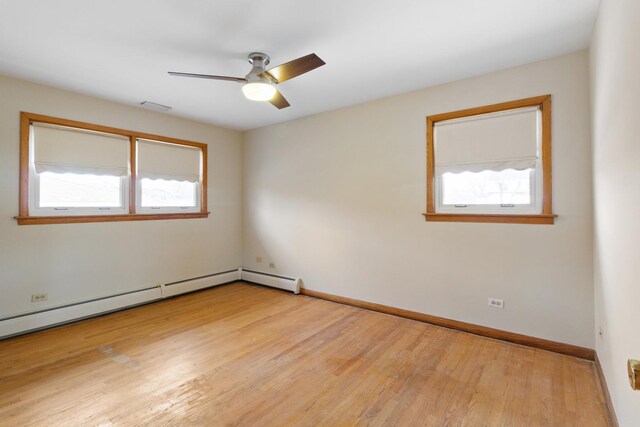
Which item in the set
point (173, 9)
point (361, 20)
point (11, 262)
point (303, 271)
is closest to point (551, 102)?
point (361, 20)

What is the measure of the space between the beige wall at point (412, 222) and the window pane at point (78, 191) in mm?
2036

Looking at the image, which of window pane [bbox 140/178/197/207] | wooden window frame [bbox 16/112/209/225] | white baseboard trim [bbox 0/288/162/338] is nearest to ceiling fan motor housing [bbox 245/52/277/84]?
wooden window frame [bbox 16/112/209/225]

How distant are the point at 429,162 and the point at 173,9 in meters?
2.71

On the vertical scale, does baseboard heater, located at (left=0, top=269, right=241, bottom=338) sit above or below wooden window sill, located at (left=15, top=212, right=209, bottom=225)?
below

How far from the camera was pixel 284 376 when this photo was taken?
2.35 metres

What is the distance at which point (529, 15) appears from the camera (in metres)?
2.12

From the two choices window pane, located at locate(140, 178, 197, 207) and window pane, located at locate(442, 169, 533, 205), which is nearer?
window pane, located at locate(442, 169, 533, 205)

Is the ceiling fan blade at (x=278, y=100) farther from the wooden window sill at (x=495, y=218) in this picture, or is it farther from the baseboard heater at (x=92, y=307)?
the baseboard heater at (x=92, y=307)

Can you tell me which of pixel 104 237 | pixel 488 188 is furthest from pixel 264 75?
pixel 104 237

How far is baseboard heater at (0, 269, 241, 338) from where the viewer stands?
120 inches

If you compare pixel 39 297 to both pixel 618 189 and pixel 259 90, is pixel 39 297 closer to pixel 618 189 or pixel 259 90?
pixel 259 90

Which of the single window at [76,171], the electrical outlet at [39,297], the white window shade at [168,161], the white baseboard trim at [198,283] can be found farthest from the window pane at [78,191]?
the white baseboard trim at [198,283]

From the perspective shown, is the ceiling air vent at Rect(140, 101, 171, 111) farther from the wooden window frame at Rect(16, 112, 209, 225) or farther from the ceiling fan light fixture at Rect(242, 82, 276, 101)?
the ceiling fan light fixture at Rect(242, 82, 276, 101)

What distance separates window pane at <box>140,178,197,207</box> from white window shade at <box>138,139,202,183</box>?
9 cm
